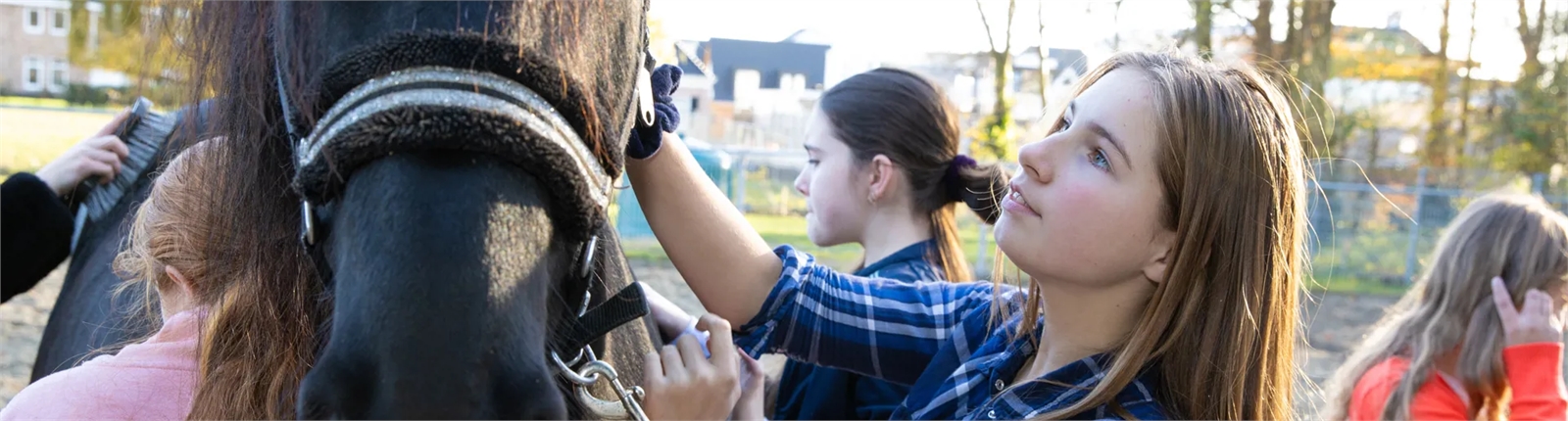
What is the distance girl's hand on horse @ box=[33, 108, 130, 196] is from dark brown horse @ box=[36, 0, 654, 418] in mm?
1944

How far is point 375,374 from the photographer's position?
1.02 meters

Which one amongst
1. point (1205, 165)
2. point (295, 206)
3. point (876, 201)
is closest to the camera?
point (295, 206)

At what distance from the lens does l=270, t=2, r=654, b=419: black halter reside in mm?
1080

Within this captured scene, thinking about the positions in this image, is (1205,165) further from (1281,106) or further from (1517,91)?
(1517,91)

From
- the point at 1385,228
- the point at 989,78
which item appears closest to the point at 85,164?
the point at 989,78

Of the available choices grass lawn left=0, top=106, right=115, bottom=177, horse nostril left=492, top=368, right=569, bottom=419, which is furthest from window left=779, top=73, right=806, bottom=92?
horse nostril left=492, top=368, right=569, bottom=419

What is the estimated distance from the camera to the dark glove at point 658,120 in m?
1.54

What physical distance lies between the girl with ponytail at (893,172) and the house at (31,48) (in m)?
2.10

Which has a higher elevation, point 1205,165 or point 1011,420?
point 1205,165

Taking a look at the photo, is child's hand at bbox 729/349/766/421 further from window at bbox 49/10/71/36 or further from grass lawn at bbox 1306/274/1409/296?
grass lawn at bbox 1306/274/1409/296

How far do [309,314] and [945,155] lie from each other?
1.92m

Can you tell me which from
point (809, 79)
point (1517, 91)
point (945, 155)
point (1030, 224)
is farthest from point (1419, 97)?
point (1030, 224)

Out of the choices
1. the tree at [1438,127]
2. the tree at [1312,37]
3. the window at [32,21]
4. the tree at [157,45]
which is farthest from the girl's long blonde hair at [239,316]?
the tree at [1438,127]

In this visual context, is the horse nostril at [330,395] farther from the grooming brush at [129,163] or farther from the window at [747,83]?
the window at [747,83]
